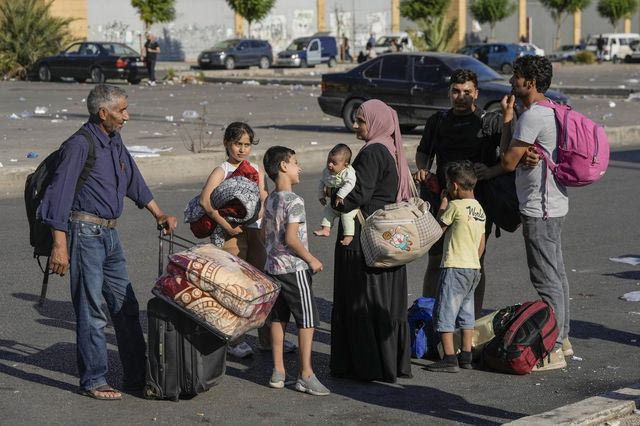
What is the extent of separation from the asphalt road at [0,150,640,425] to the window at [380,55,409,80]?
11.8 meters

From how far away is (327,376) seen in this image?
6.64 m

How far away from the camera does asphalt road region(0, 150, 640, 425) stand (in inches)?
232

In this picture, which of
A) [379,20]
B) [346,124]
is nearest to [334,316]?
[346,124]

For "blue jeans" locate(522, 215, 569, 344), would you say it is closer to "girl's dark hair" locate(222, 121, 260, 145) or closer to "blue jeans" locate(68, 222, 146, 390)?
"girl's dark hair" locate(222, 121, 260, 145)

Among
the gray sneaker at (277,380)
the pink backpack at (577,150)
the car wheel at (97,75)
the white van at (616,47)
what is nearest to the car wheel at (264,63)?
the car wheel at (97,75)

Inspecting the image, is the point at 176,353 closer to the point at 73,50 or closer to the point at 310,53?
the point at 73,50

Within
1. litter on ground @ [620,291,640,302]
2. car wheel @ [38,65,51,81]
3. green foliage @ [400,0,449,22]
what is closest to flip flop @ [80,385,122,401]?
litter on ground @ [620,291,640,302]

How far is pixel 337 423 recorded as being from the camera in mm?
5730

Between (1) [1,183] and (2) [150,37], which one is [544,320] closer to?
(1) [1,183]

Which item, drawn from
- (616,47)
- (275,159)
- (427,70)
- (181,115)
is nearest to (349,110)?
(427,70)

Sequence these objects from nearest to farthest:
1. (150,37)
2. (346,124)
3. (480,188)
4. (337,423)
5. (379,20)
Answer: (337,423) < (480,188) < (346,124) < (150,37) < (379,20)

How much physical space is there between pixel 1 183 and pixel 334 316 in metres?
8.93

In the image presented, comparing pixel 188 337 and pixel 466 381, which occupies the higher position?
pixel 188 337

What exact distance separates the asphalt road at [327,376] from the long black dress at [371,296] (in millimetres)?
159
